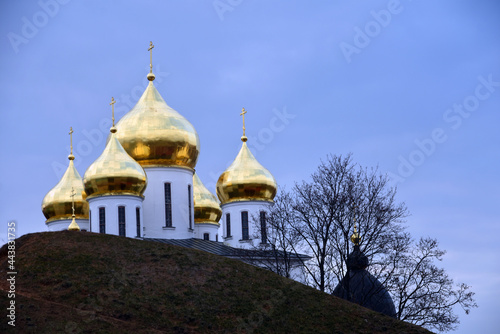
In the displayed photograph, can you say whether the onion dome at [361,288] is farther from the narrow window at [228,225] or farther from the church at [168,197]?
the narrow window at [228,225]

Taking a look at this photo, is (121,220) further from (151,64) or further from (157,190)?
(151,64)

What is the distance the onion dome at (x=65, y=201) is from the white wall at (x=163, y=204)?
16.7 ft

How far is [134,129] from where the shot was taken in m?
40.2

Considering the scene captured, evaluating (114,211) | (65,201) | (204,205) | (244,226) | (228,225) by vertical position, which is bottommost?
(244,226)

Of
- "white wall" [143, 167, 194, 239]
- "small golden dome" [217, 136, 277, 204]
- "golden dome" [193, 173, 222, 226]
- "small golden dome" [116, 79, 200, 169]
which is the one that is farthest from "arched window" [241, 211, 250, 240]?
"small golden dome" [116, 79, 200, 169]

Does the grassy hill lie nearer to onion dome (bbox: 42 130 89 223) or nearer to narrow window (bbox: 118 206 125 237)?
narrow window (bbox: 118 206 125 237)

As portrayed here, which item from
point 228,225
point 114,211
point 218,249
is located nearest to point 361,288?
point 218,249

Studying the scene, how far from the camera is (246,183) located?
43.7m

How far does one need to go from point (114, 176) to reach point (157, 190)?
329 centimetres

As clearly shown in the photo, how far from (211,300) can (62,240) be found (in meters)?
5.98

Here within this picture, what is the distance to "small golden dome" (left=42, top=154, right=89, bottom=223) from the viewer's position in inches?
1719

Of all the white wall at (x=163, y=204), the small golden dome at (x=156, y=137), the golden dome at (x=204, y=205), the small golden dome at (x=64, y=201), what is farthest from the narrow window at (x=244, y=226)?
the small golden dome at (x=64, y=201)

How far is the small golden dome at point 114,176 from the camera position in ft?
122

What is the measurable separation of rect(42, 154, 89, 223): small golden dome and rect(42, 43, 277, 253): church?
5cm
